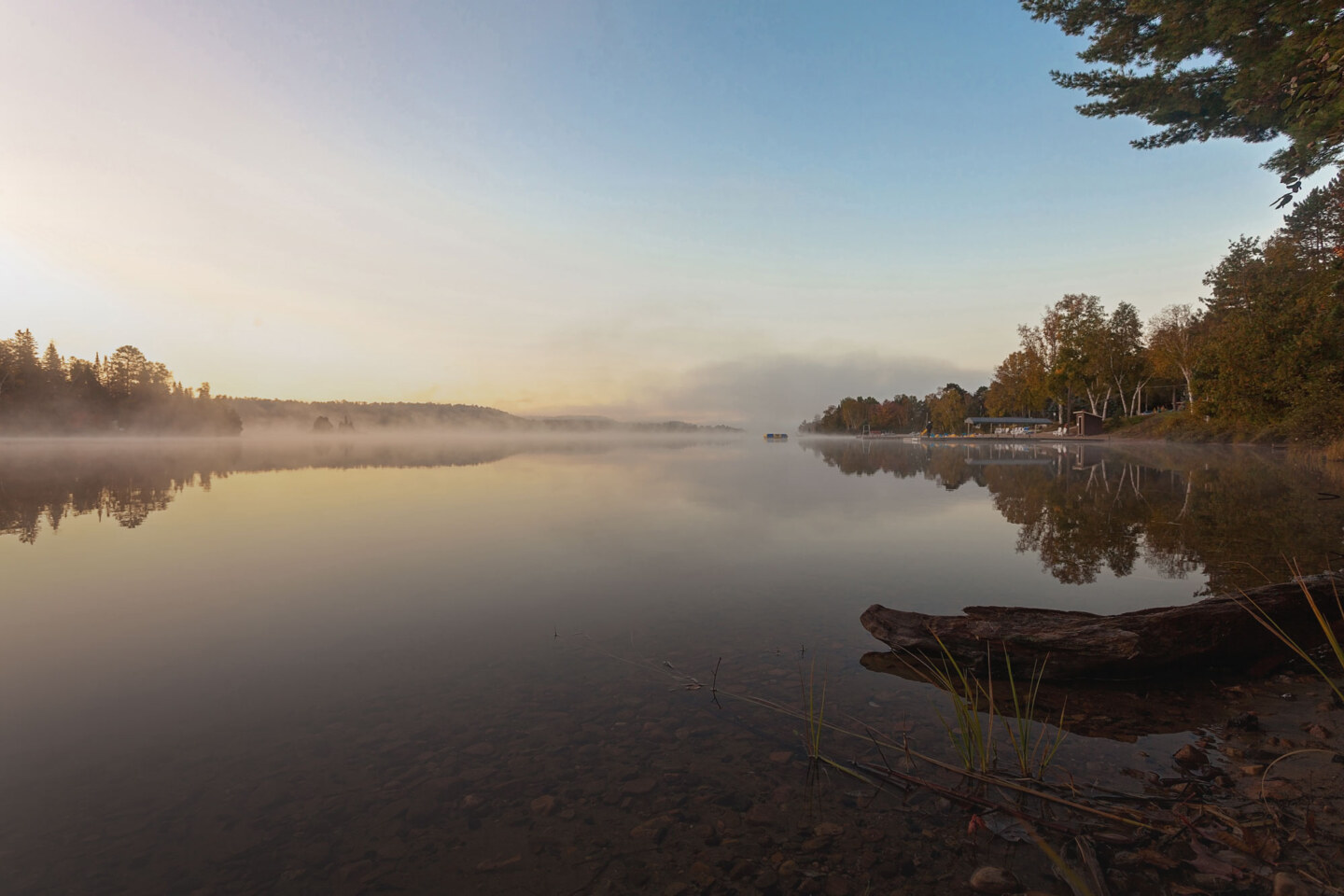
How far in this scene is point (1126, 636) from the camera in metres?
6.71

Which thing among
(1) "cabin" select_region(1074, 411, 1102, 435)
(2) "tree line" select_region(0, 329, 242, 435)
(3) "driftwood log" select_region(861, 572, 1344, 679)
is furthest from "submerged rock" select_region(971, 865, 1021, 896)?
(2) "tree line" select_region(0, 329, 242, 435)

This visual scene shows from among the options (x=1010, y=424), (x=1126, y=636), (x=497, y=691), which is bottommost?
(x=497, y=691)

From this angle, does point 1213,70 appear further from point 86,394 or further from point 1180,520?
point 86,394

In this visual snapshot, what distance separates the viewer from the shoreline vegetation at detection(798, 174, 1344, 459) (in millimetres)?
34562

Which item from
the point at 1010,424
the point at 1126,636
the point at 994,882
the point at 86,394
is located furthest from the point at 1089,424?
the point at 86,394

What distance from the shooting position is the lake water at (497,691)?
4.17m

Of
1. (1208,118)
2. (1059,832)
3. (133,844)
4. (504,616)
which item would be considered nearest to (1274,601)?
(1059,832)

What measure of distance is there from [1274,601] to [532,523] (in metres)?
16.8

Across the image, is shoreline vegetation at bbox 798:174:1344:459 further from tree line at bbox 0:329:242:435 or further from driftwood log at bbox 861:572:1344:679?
tree line at bbox 0:329:242:435

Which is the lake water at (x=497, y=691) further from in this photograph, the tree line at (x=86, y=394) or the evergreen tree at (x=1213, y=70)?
the tree line at (x=86, y=394)

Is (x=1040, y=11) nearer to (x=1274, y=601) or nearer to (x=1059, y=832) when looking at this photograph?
(x=1274, y=601)

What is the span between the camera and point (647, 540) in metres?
16.5

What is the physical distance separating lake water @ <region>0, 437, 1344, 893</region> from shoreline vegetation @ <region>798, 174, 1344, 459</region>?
1209 centimetres

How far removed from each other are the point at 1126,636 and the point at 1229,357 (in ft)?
151
